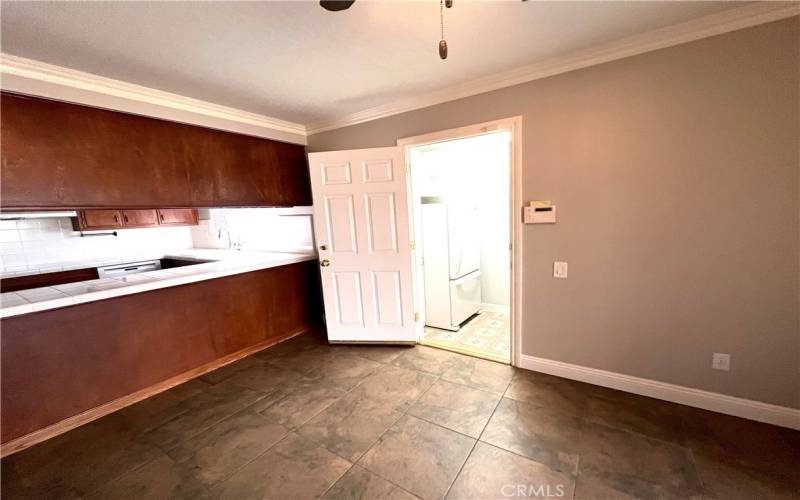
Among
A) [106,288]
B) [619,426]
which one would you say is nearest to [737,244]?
[619,426]

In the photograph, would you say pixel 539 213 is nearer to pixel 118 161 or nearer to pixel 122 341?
pixel 118 161

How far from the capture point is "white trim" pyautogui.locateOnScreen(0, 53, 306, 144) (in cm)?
177

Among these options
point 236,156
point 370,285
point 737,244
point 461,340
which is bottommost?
point 461,340

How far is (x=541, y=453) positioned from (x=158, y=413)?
2.61 m

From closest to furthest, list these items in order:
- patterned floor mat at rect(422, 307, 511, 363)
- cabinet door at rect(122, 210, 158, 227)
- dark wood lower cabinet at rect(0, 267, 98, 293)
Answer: patterned floor mat at rect(422, 307, 511, 363), dark wood lower cabinet at rect(0, 267, 98, 293), cabinet door at rect(122, 210, 158, 227)

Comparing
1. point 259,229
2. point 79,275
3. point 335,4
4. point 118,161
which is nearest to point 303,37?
point 335,4

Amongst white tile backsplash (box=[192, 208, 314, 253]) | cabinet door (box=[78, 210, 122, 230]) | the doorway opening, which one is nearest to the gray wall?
the doorway opening

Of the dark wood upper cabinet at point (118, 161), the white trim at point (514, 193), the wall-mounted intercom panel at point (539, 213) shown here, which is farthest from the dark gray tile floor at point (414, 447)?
the dark wood upper cabinet at point (118, 161)

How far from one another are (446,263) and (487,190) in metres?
1.36

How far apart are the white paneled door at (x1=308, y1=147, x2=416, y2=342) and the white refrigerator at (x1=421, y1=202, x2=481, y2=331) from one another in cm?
53

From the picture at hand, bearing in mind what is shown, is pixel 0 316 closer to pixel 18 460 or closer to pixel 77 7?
pixel 18 460

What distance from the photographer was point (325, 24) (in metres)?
1.57

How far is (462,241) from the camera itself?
3.47m

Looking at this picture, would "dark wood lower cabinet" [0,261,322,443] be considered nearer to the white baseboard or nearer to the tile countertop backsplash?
the tile countertop backsplash
